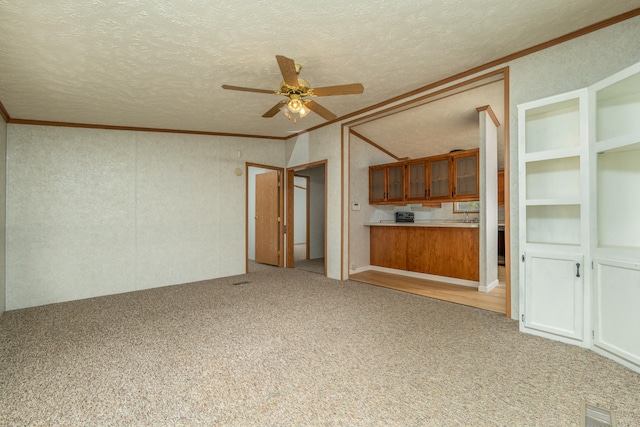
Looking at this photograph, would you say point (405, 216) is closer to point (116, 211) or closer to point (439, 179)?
point (439, 179)

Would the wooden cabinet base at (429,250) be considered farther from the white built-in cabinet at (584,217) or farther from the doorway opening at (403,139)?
the white built-in cabinet at (584,217)

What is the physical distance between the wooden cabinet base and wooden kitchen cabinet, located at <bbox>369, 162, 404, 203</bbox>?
615 millimetres

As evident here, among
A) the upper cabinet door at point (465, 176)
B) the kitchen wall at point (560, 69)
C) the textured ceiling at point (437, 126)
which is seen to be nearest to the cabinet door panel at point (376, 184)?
the textured ceiling at point (437, 126)

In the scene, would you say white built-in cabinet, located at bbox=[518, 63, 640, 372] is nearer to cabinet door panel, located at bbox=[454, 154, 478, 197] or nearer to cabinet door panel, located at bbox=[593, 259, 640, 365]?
cabinet door panel, located at bbox=[593, 259, 640, 365]

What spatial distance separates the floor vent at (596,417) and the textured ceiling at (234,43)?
8.95 ft

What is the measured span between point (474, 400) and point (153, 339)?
8.46ft

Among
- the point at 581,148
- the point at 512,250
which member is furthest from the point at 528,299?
the point at 581,148

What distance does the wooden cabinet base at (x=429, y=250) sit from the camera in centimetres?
446

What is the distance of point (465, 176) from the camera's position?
188 inches

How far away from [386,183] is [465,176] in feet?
4.83

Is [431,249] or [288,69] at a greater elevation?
[288,69]

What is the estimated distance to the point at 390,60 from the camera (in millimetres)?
2910

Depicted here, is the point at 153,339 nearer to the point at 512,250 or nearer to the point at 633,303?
the point at 512,250

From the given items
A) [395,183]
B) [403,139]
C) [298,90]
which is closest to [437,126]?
[403,139]
